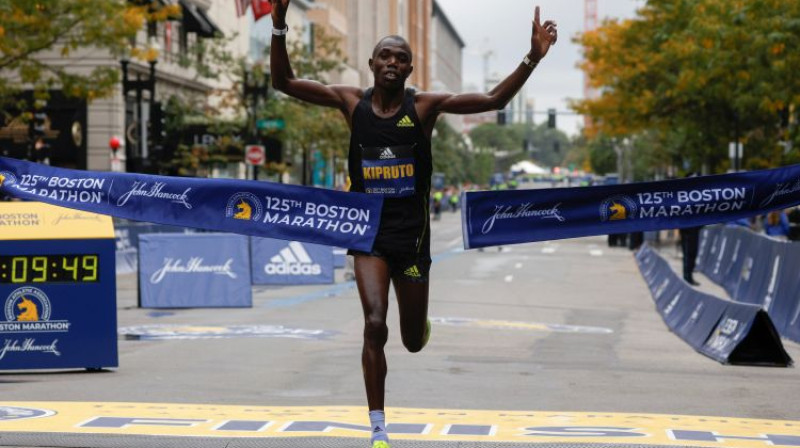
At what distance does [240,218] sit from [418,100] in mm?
1264

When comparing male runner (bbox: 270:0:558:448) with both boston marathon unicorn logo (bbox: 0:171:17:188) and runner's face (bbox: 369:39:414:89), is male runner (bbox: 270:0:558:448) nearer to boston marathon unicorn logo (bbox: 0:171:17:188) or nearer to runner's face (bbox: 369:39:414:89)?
runner's face (bbox: 369:39:414:89)

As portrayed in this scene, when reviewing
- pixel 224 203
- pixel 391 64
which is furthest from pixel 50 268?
pixel 391 64

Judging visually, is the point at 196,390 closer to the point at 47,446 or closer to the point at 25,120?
the point at 47,446

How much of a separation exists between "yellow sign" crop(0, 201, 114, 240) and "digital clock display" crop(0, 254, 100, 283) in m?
0.16

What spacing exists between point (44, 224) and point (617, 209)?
5396 millimetres

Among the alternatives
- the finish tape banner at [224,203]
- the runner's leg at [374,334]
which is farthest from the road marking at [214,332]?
the runner's leg at [374,334]

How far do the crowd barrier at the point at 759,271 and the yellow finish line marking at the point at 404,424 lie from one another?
534 centimetres

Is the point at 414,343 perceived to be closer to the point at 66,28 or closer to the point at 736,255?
the point at 736,255

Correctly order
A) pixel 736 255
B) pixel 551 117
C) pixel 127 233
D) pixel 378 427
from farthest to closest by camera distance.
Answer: pixel 551 117, pixel 127 233, pixel 736 255, pixel 378 427

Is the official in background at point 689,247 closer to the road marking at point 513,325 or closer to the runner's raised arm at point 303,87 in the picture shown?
the road marking at point 513,325

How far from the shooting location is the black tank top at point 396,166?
25.3 ft

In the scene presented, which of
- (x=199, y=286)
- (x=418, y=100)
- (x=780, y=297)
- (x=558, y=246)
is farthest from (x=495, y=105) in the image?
(x=558, y=246)

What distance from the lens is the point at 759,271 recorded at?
71.7ft

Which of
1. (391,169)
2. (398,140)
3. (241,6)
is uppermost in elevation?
(241,6)
